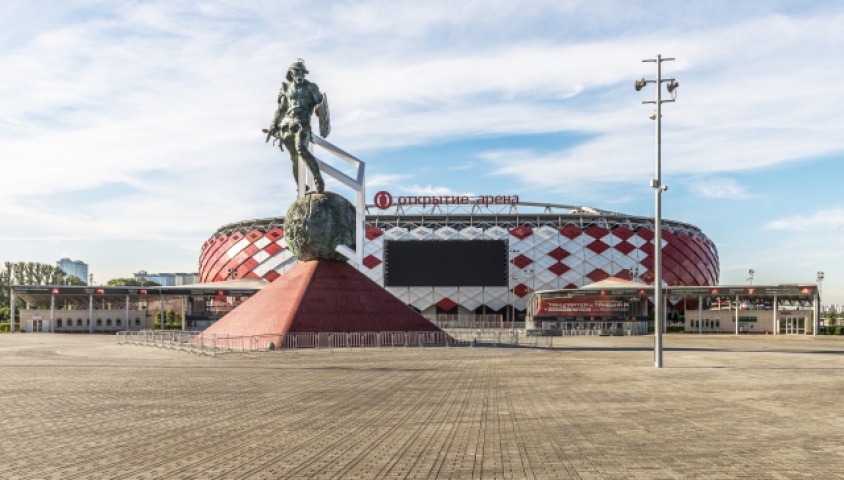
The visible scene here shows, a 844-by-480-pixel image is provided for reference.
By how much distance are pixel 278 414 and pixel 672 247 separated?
81615 millimetres

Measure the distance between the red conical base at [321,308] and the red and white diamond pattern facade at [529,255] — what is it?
45408 mm

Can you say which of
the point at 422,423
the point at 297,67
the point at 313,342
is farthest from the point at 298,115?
the point at 422,423

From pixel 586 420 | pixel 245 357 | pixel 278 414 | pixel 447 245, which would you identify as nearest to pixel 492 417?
pixel 586 420

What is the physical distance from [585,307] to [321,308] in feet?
105

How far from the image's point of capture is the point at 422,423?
10.8 m

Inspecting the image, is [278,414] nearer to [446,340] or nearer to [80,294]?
[446,340]

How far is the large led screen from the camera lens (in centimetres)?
7562

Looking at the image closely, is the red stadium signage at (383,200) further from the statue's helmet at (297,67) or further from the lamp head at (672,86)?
the lamp head at (672,86)

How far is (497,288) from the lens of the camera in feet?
262

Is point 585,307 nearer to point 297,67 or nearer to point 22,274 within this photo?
point 297,67

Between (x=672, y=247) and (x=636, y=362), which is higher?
(x=672, y=247)

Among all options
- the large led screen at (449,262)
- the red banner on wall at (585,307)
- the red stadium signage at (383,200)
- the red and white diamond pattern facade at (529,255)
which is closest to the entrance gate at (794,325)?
the red banner on wall at (585,307)

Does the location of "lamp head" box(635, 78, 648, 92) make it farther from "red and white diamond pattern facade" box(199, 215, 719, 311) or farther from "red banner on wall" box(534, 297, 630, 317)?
"red and white diamond pattern facade" box(199, 215, 719, 311)

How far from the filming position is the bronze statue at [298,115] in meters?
35.2
